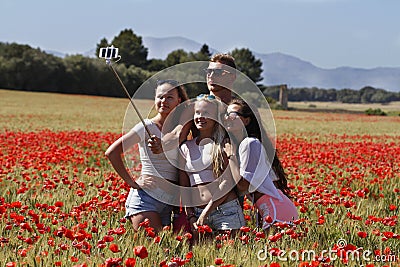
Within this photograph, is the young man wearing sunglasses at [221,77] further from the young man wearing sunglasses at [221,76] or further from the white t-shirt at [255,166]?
the white t-shirt at [255,166]

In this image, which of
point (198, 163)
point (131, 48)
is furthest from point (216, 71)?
point (131, 48)

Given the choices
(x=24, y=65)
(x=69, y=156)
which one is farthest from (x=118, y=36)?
(x=69, y=156)

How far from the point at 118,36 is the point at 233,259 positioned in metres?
107

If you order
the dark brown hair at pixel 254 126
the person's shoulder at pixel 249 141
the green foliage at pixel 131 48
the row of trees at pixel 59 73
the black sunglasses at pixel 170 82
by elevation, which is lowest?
the person's shoulder at pixel 249 141

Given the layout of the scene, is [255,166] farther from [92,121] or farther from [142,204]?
[92,121]

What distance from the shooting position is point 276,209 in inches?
191

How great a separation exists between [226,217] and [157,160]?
2.74 ft

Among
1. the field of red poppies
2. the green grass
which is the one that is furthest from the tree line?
the field of red poppies

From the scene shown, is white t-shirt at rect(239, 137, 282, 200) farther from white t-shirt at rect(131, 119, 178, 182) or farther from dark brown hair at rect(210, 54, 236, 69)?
dark brown hair at rect(210, 54, 236, 69)

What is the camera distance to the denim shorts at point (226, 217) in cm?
482

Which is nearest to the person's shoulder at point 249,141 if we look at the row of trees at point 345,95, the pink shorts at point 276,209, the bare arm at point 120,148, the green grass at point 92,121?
the pink shorts at point 276,209

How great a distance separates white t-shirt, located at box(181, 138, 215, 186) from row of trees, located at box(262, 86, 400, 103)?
13657 centimetres

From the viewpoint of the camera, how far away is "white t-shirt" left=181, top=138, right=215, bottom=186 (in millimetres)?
4973

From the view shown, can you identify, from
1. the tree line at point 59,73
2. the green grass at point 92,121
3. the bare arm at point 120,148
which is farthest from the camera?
the tree line at point 59,73
